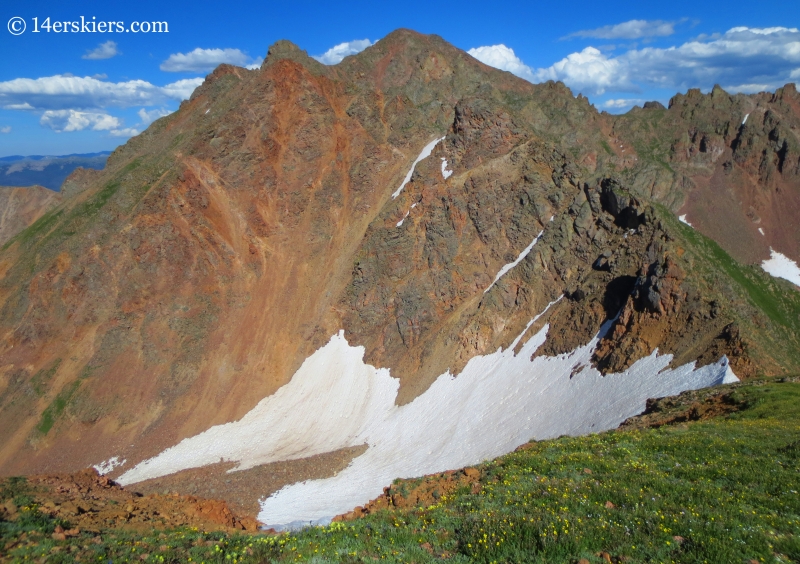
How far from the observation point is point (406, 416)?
43.6 metres

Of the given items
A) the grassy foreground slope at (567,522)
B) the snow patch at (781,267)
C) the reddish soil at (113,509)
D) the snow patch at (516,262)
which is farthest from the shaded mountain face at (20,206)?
the snow patch at (781,267)

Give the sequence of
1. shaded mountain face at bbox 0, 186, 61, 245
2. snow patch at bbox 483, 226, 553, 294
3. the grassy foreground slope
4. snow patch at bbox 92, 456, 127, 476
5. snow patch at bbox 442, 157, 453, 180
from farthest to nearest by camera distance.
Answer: shaded mountain face at bbox 0, 186, 61, 245, snow patch at bbox 442, 157, 453, 180, snow patch at bbox 483, 226, 553, 294, snow patch at bbox 92, 456, 127, 476, the grassy foreground slope

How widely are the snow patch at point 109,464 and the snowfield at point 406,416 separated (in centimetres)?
205

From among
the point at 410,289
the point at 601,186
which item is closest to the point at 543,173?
the point at 601,186

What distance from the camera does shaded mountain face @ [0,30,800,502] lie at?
3997cm

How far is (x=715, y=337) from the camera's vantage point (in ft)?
92.7

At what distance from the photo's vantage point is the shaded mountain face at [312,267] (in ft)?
131

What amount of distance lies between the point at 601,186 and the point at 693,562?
40720 mm

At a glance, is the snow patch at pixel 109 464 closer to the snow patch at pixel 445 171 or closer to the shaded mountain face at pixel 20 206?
the snow patch at pixel 445 171

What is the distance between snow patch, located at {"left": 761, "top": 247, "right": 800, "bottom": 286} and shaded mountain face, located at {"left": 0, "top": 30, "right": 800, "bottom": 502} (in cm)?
3936

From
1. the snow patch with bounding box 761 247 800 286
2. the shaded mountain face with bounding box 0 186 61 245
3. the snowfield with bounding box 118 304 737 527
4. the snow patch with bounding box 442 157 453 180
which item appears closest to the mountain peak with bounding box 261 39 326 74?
the snow patch with bounding box 442 157 453 180

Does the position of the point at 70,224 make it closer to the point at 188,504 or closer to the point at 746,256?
the point at 188,504

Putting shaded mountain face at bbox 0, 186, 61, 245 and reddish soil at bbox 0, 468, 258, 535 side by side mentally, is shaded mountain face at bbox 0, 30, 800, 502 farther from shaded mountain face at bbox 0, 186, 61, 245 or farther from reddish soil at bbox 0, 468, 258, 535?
shaded mountain face at bbox 0, 186, 61, 245

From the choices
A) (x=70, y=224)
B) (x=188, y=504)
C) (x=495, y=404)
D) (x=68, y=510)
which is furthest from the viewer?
(x=70, y=224)
